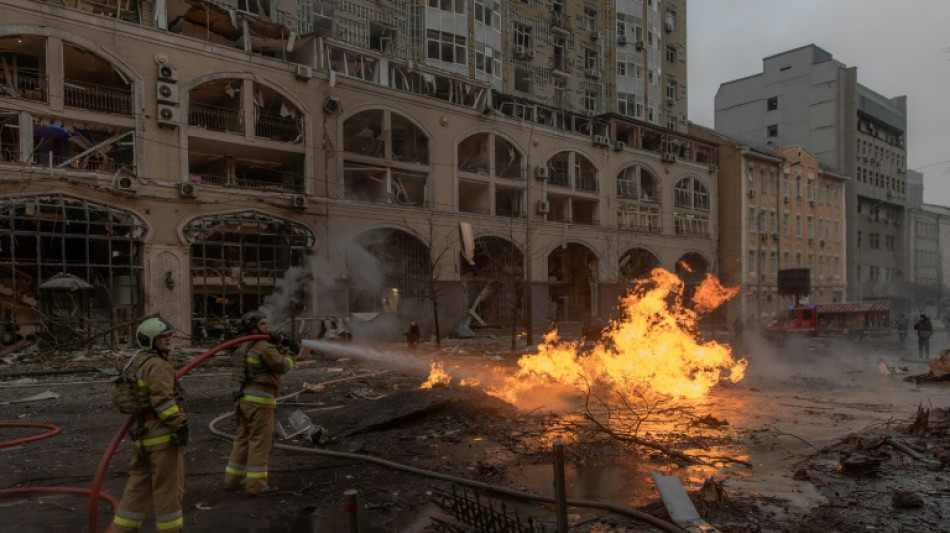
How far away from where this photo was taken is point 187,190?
2542 cm

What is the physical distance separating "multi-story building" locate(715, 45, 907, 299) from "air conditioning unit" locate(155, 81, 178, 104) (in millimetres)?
63371

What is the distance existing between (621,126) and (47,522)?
149 feet

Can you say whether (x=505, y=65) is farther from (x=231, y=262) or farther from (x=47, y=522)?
(x=47, y=522)

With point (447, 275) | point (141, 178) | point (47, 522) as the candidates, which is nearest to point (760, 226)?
point (447, 275)

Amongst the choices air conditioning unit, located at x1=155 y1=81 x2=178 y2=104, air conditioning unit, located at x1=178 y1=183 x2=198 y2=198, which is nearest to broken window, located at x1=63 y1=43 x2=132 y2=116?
air conditioning unit, located at x1=155 y1=81 x2=178 y2=104

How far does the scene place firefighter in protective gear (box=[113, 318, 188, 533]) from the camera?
17.2ft

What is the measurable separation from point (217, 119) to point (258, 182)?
3.50m

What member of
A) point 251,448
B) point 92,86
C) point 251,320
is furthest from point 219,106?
point 251,448

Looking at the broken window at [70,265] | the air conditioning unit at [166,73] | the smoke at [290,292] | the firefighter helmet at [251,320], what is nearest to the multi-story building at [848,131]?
the smoke at [290,292]

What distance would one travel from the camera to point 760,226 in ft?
177

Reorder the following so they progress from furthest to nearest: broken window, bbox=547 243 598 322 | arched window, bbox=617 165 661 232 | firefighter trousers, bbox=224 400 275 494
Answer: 1. arched window, bbox=617 165 661 232
2. broken window, bbox=547 243 598 322
3. firefighter trousers, bbox=224 400 275 494

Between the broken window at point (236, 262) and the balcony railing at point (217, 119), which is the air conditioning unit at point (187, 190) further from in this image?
the balcony railing at point (217, 119)

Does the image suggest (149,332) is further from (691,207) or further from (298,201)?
(691,207)

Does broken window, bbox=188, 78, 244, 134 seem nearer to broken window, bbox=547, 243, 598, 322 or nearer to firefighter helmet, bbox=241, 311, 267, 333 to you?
firefighter helmet, bbox=241, 311, 267, 333
